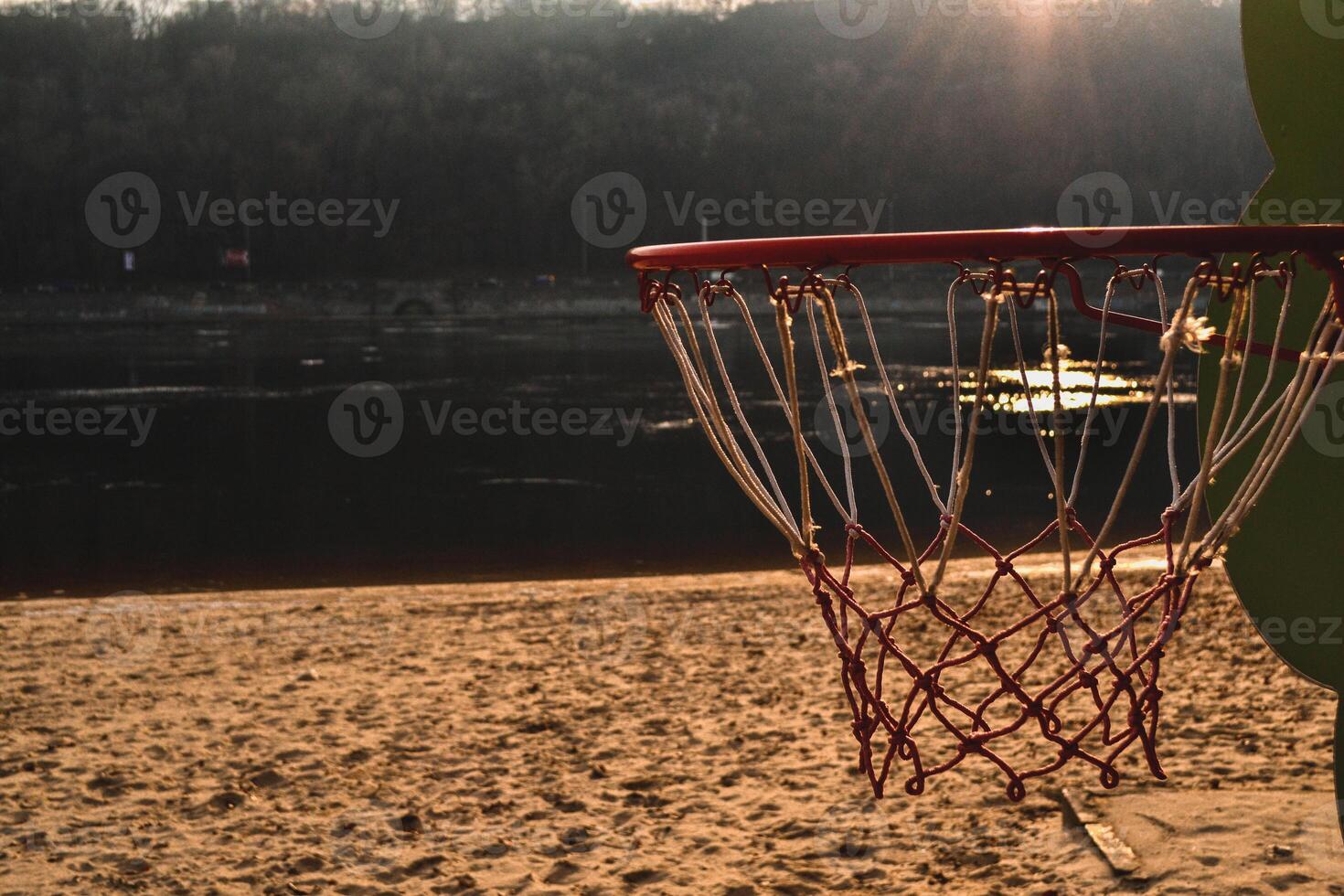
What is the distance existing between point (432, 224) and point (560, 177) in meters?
9.39

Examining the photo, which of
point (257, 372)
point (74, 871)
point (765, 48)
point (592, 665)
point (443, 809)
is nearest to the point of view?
point (74, 871)

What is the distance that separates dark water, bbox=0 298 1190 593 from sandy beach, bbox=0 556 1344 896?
4494mm

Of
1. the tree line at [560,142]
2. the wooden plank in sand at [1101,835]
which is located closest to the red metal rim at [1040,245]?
the wooden plank in sand at [1101,835]

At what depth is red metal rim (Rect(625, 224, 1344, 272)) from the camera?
3064 mm

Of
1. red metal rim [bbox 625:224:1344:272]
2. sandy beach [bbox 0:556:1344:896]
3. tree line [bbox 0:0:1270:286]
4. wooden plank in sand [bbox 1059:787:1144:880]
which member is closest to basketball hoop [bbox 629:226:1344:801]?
red metal rim [bbox 625:224:1344:272]

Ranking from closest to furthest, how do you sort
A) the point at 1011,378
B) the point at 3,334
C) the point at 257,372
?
1. the point at 1011,378
2. the point at 257,372
3. the point at 3,334

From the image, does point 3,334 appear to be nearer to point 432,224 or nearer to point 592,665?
point 432,224

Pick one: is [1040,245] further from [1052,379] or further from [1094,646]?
[1094,646]

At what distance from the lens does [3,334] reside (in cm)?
6059

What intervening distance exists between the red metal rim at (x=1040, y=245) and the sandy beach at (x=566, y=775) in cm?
240

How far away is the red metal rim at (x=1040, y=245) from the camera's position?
10.1ft

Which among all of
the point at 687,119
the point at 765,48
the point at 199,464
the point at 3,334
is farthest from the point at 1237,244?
the point at 765,48

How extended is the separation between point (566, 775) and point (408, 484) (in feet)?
41.5

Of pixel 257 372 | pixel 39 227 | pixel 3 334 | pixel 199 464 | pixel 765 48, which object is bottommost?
pixel 199 464
